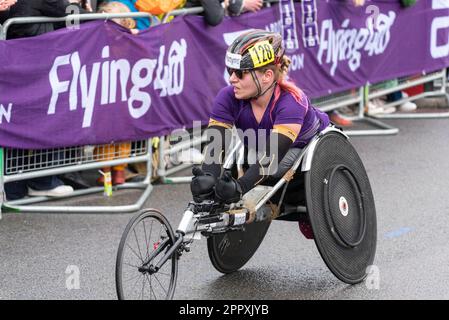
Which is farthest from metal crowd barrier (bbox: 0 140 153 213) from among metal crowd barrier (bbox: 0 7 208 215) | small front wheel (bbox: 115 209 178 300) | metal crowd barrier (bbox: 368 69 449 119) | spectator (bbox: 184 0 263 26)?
metal crowd barrier (bbox: 368 69 449 119)

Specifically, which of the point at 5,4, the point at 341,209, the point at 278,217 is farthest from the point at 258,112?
the point at 5,4

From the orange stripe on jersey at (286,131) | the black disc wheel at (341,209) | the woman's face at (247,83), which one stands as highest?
the woman's face at (247,83)

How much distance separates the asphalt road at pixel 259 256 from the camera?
6402 mm

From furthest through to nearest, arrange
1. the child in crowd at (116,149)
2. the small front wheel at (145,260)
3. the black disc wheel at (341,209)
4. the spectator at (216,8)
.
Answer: the spectator at (216,8) < the child in crowd at (116,149) < the black disc wheel at (341,209) < the small front wheel at (145,260)

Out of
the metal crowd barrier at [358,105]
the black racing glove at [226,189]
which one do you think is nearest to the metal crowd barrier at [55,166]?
the black racing glove at [226,189]

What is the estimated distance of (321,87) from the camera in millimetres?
12164

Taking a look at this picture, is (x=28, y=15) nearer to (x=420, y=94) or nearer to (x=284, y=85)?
(x=284, y=85)

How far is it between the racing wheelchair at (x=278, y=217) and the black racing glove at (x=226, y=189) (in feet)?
0.31

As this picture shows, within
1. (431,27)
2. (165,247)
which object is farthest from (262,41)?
(431,27)

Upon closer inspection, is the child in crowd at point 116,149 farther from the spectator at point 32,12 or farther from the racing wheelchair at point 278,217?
the racing wheelchair at point 278,217

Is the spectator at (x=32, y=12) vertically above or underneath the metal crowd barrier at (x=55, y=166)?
above

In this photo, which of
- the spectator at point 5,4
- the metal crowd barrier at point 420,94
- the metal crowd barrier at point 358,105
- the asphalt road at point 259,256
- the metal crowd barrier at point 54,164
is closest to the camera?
the asphalt road at point 259,256
